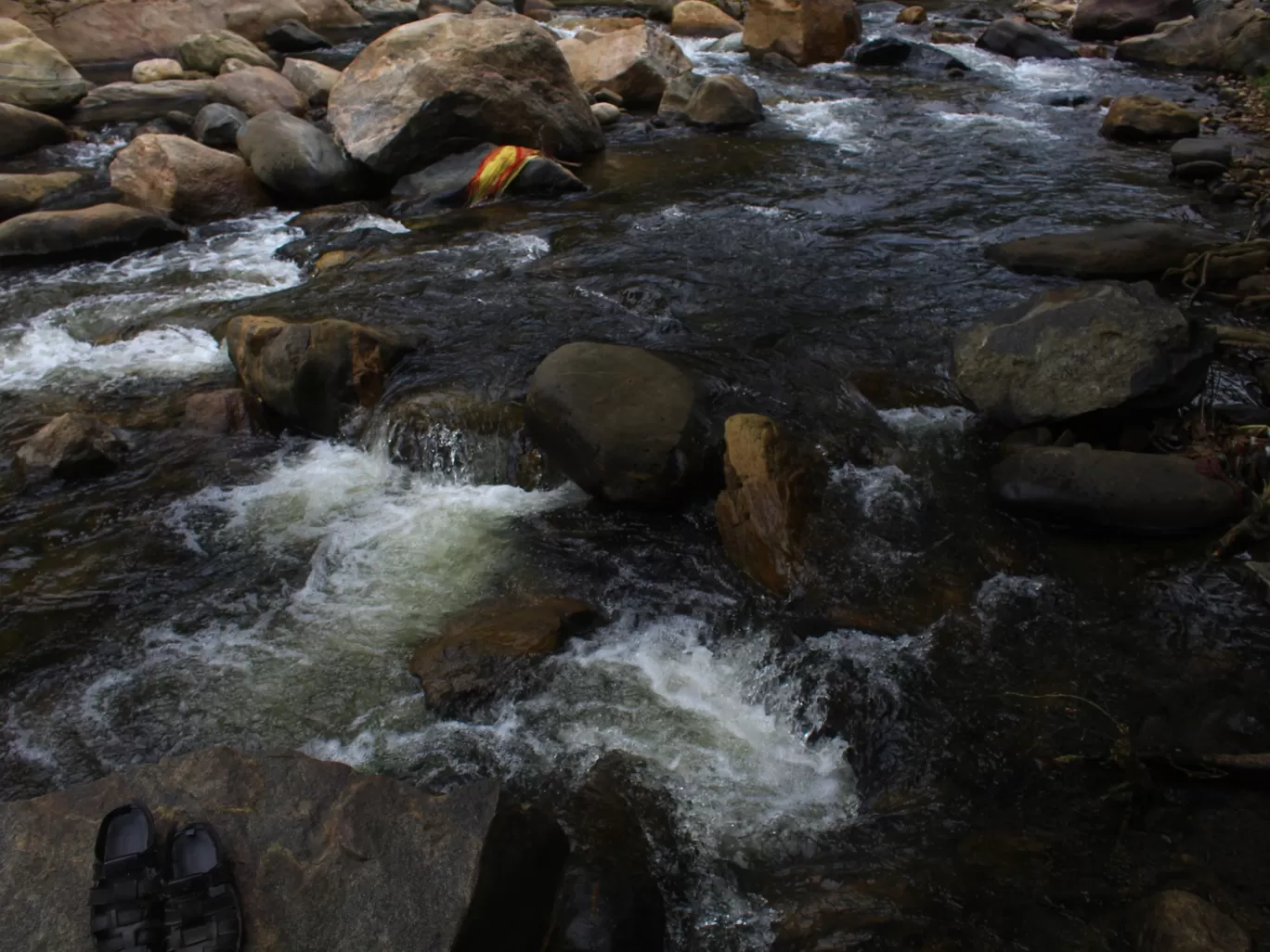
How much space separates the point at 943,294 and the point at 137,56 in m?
16.0

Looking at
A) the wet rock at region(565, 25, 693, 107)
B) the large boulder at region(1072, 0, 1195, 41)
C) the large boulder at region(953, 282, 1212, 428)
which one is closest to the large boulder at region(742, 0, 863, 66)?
the wet rock at region(565, 25, 693, 107)

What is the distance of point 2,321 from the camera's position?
7.40m

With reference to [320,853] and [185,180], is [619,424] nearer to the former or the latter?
[320,853]

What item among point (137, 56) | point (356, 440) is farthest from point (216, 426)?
point (137, 56)

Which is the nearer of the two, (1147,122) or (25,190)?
(25,190)

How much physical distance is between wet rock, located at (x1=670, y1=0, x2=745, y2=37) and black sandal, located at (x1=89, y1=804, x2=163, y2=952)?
57.3 ft

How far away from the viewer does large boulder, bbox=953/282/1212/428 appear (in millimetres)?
5094

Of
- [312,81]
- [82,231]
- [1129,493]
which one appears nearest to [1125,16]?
[312,81]

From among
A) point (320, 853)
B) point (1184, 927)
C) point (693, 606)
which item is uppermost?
point (320, 853)

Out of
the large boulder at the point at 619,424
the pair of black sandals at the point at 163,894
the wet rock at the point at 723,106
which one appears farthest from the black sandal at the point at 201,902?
the wet rock at the point at 723,106

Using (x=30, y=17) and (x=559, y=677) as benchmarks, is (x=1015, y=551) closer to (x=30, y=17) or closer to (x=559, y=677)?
(x=559, y=677)

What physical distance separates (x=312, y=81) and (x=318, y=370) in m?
8.77

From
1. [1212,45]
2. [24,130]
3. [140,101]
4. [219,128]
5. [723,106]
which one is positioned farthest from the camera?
[1212,45]

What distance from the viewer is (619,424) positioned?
16.5 feet
